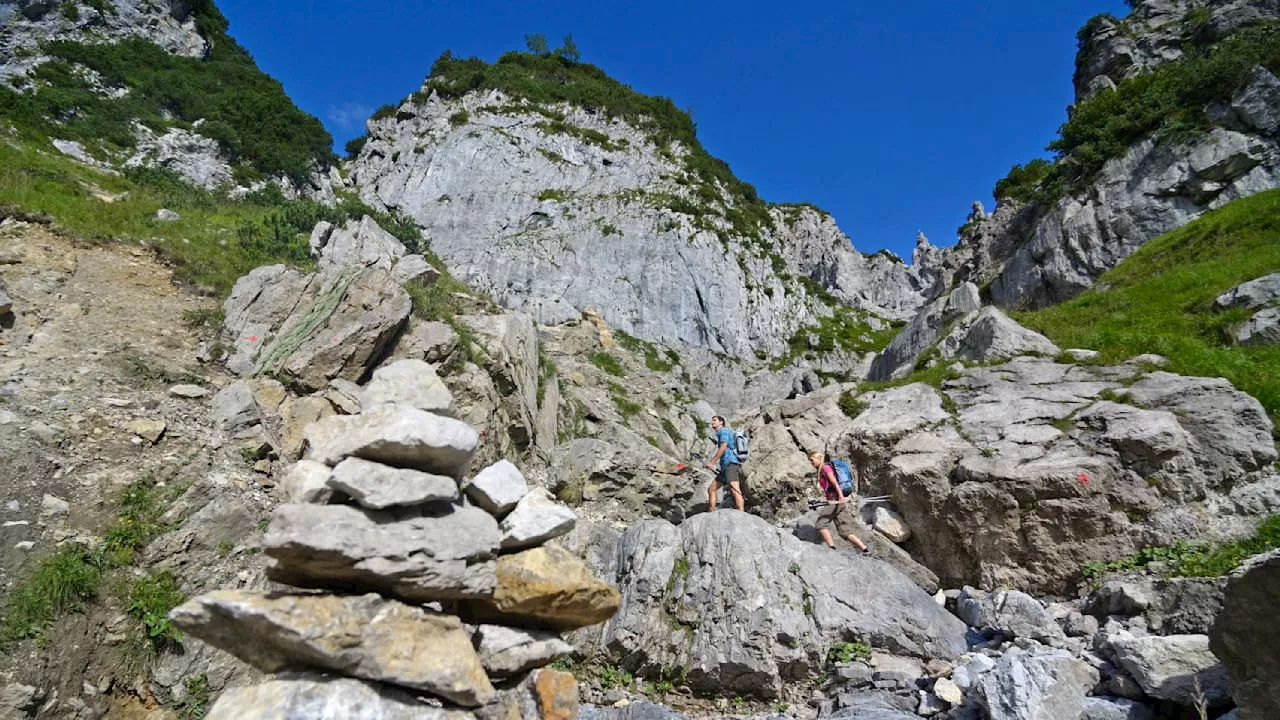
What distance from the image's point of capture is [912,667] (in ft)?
23.3

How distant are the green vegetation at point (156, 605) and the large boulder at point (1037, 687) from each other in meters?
9.56

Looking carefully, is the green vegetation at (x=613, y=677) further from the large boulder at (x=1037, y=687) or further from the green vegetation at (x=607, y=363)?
the green vegetation at (x=607, y=363)

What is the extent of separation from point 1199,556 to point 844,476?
4798 millimetres

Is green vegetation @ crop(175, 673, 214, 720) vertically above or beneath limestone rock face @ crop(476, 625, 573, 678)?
beneath

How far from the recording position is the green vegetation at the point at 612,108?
56281 mm

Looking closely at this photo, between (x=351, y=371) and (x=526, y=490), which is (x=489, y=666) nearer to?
(x=526, y=490)

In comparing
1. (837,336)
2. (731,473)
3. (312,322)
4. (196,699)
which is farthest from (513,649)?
(837,336)

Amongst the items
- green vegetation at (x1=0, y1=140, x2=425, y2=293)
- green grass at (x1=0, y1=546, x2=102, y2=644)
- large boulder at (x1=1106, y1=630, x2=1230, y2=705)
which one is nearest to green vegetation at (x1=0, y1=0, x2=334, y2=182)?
green vegetation at (x1=0, y1=140, x2=425, y2=293)

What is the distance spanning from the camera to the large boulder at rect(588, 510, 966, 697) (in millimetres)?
7496

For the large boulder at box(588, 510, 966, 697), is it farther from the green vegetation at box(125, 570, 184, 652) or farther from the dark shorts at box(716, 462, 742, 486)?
the green vegetation at box(125, 570, 184, 652)

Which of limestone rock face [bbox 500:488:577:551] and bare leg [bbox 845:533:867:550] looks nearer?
limestone rock face [bbox 500:488:577:551]

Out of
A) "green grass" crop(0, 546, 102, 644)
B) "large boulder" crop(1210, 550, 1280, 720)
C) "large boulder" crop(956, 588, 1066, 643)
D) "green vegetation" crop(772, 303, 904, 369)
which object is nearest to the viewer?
"large boulder" crop(1210, 550, 1280, 720)

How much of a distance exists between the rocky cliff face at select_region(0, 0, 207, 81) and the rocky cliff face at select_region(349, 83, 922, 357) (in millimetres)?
14953

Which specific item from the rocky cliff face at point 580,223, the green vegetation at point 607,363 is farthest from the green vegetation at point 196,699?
the rocky cliff face at point 580,223
